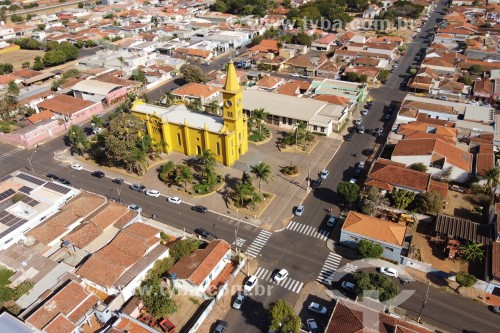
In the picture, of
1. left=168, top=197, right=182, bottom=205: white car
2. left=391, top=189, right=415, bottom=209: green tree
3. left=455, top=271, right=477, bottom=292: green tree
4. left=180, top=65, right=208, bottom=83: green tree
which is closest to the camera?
left=455, top=271, right=477, bottom=292: green tree

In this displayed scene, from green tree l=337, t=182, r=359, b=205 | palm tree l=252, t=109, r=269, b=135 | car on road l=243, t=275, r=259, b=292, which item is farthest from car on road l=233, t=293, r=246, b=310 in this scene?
palm tree l=252, t=109, r=269, b=135

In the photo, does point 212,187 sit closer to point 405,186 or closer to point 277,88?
point 405,186

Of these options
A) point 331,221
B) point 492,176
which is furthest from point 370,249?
point 492,176

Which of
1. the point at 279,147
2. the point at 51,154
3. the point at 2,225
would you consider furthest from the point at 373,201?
the point at 51,154

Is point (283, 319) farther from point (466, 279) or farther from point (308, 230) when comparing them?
point (466, 279)

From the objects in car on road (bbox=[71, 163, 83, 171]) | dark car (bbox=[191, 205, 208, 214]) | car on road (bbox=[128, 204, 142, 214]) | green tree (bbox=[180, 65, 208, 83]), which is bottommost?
dark car (bbox=[191, 205, 208, 214])

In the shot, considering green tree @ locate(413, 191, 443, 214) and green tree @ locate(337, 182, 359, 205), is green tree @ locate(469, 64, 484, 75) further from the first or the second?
green tree @ locate(337, 182, 359, 205)

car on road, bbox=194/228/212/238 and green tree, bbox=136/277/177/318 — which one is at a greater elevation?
green tree, bbox=136/277/177/318
